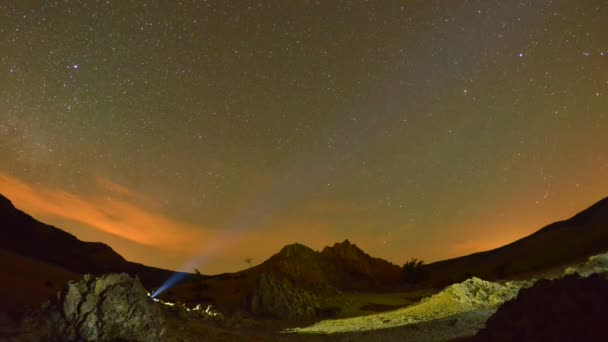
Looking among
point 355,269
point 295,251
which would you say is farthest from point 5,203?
point 355,269

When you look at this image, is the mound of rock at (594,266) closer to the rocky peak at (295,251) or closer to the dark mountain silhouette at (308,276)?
the dark mountain silhouette at (308,276)

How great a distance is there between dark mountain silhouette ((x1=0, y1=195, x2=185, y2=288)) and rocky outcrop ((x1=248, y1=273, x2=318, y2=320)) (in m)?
33.4

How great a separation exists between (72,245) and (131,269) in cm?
1226

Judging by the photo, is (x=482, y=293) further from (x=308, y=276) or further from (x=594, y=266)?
(x=308, y=276)

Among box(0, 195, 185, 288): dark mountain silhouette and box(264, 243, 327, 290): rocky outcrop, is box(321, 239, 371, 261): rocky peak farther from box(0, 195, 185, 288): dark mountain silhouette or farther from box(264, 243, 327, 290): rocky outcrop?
box(0, 195, 185, 288): dark mountain silhouette

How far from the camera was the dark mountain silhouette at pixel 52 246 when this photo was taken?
5181cm

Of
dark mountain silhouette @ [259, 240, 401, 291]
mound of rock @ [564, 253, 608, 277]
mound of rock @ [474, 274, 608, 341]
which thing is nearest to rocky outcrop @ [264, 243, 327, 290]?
dark mountain silhouette @ [259, 240, 401, 291]

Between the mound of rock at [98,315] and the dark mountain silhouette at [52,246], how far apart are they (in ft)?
146

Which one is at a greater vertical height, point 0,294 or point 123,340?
point 0,294

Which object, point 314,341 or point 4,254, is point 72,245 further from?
point 314,341

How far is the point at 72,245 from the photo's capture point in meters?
60.3

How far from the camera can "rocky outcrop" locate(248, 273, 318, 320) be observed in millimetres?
24109

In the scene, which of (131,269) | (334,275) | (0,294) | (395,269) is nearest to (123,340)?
(0,294)

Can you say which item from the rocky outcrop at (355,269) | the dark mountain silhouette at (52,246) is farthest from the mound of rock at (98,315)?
the dark mountain silhouette at (52,246)
